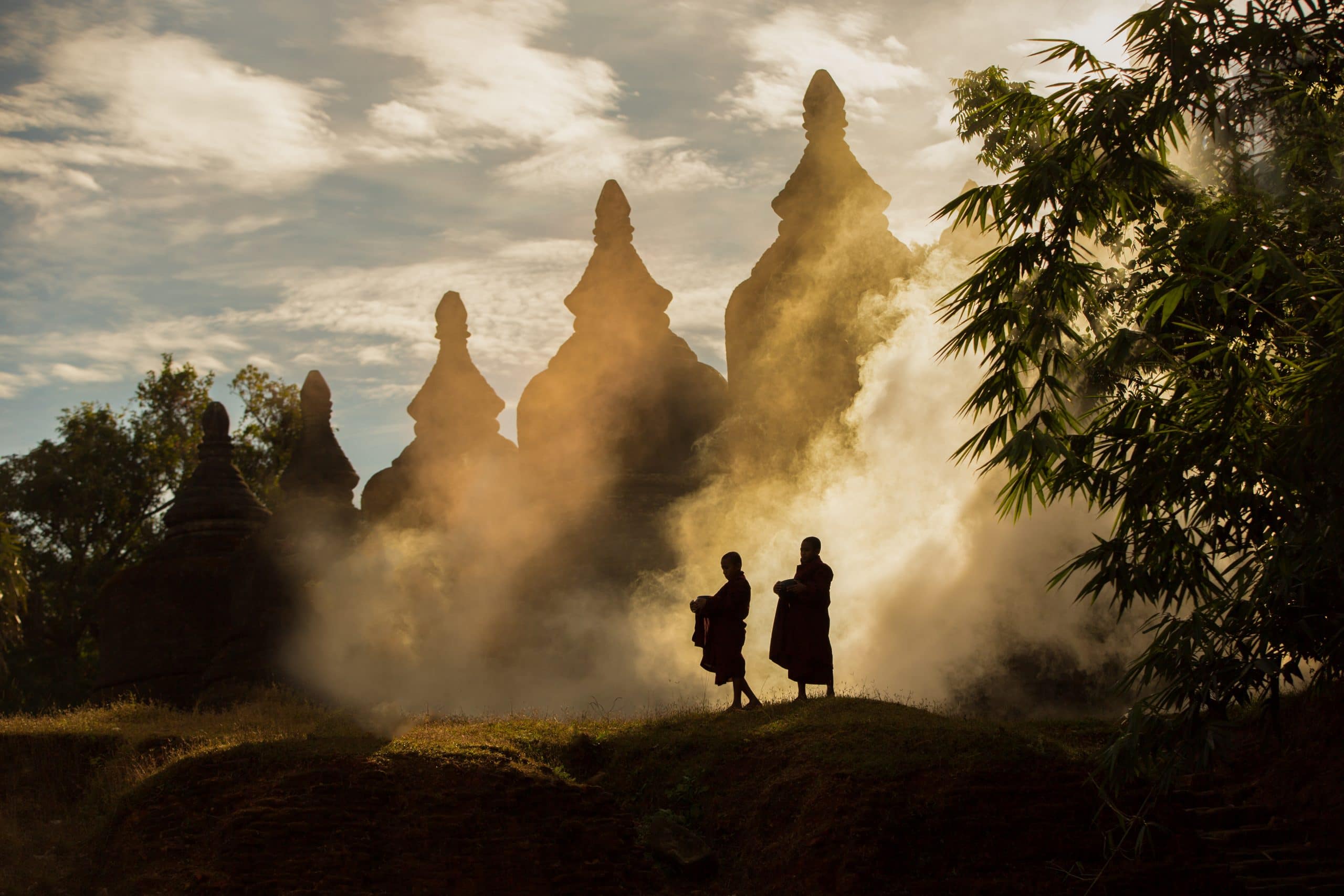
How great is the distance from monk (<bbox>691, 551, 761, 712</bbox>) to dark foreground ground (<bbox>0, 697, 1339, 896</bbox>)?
129 centimetres

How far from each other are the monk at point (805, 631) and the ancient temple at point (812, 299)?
53.5ft

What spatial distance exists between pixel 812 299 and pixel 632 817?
2318cm

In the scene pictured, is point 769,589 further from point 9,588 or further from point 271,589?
point 9,588

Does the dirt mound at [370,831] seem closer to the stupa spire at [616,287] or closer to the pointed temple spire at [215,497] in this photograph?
the pointed temple spire at [215,497]

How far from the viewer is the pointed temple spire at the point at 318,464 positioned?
34.8 metres

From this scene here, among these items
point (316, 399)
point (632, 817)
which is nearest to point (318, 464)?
point (316, 399)

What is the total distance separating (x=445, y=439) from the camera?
40094 mm

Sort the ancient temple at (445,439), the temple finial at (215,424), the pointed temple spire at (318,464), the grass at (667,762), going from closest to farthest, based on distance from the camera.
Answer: the grass at (667,762), the temple finial at (215,424), the pointed temple spire at (318,464), the ancient temple at (445,439)

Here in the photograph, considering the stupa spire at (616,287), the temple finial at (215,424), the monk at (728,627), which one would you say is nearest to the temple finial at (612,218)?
the stupa spire at (616,287)

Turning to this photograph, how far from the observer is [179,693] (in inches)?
884

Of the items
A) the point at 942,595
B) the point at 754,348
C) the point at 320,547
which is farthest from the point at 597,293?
the point at 942,595

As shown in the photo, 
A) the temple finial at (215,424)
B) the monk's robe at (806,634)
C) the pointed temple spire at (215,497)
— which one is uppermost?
the temple finial at (215,424)

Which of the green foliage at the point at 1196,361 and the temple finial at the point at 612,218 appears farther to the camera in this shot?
the temple finial at the point at 612,218

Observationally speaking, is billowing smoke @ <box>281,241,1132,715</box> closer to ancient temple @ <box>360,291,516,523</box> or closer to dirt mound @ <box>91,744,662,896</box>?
ancient temple @ <box>360,291,516,523</box>
